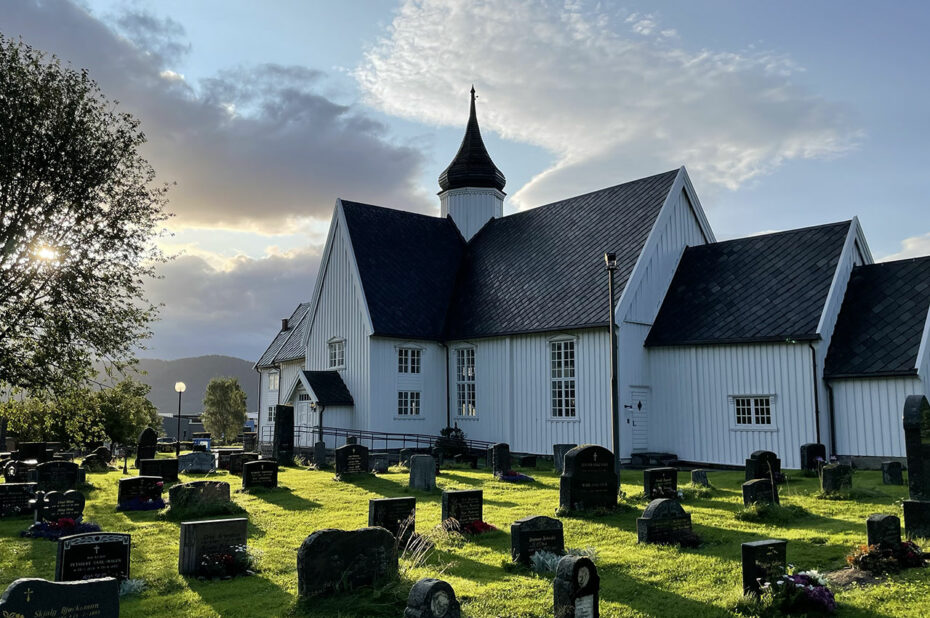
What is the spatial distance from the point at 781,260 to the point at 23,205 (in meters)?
23.9

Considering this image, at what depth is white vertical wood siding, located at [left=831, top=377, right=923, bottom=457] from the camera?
20188 mm

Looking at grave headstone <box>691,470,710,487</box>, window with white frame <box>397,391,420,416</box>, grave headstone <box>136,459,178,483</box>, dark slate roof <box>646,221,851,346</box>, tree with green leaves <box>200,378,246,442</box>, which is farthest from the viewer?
tree with green leaves <box>200,378,246,442</box>

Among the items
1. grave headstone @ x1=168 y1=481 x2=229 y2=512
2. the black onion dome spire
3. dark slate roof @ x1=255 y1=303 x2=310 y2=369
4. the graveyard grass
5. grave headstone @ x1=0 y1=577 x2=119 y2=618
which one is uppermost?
the black onion dome spire

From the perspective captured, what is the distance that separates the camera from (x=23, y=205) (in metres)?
20.0

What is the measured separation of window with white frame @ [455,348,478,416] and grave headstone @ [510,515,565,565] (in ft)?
61.7

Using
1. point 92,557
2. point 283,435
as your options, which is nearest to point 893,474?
point 92,557

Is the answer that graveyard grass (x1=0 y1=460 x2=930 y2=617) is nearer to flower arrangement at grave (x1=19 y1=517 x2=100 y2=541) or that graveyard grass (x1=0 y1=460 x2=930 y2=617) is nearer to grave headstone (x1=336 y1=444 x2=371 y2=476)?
flower arrangement at grave (x1=19 y1=517 x2=100 y2=541)

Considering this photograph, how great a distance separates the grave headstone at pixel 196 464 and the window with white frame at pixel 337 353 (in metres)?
8.11

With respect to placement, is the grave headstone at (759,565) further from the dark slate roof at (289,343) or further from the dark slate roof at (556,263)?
the dark slate roof at (289,343)

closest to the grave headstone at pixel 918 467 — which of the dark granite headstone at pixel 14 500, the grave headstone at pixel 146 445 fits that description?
the dark granite headstone at pixel 14 500

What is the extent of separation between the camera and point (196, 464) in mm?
24156

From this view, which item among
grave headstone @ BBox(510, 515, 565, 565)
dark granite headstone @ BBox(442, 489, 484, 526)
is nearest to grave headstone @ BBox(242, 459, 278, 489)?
dark granite headstone @ BBox(442, 489, 484, 526)

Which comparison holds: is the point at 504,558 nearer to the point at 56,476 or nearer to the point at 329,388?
the point at 56,476

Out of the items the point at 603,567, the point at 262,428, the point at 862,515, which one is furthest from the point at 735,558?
the point at 262,428
